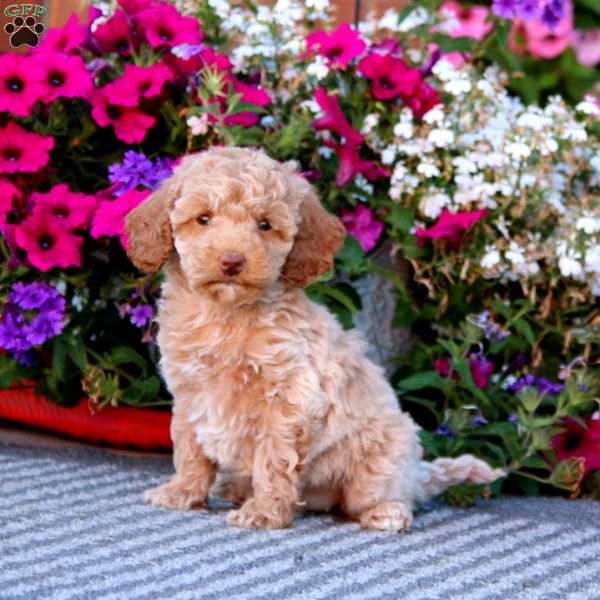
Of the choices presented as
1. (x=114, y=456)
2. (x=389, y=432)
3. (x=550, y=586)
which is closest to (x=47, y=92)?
(x=114, y=456)

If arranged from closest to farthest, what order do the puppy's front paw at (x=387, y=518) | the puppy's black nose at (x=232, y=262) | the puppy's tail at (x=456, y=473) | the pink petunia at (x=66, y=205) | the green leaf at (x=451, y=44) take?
1. the puppy's black nose at (x=232, y=262)
2. the puppy's front paw at (x=387, y=518)
3. the puppy's tail at (x=456, y=473)
4. the pink petunia at (x=66, y=205)
5. the green leaf at (x=451, y=44)

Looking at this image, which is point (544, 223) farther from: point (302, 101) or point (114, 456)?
point (114, 456)

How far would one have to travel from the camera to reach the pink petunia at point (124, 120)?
384 centimetres

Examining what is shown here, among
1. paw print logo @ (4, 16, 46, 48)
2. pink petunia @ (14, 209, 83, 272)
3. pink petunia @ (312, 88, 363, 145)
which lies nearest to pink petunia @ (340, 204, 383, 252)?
pink petunia @ (312, 88, 363, 145)

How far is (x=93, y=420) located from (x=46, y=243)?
0.63 meters

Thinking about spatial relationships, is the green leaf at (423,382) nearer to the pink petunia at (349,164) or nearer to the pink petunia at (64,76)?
the pink petunia at (349,164)

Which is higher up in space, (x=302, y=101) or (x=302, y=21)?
(x=302, y=21)

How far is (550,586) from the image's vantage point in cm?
284

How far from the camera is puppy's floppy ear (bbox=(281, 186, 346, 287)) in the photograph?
3.12 metres

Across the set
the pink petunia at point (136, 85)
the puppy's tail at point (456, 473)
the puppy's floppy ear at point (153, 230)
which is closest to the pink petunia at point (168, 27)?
the pink petunia at point (136, 85)

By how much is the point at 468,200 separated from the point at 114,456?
4.44 ft

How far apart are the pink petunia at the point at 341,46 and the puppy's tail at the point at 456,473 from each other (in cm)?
136

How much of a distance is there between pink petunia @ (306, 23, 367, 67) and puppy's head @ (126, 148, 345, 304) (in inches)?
39.6

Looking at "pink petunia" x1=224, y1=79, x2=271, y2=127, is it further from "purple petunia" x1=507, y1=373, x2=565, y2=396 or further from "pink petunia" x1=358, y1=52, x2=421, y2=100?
"purple petunia" x1=507, y1=373, x2=565, y2=396
